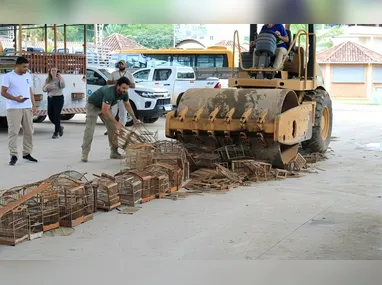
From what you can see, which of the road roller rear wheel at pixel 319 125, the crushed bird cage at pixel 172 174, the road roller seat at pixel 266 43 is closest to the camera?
the crushed bird cage at pixel 172 174

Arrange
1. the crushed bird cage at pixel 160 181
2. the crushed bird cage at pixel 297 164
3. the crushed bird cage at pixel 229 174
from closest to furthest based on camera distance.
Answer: the crushed bird cage at pixel 160 181 < the crushed bird cage at pixel 229 174 < the crushed bird cage at pixel 297 164

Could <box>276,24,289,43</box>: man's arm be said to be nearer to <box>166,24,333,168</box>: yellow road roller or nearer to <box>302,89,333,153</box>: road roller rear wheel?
<box>166,24,333,168</box>: yellow road roller

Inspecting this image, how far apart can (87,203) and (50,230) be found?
2.31 ft

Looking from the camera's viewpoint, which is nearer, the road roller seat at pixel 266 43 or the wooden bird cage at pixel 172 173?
the wooden bird cage at pixel 172 173

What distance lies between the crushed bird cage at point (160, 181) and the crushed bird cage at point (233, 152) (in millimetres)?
1538

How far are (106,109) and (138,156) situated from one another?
127cm

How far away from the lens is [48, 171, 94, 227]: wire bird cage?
614 cm

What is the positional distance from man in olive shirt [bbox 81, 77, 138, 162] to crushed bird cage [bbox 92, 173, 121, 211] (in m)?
3.04

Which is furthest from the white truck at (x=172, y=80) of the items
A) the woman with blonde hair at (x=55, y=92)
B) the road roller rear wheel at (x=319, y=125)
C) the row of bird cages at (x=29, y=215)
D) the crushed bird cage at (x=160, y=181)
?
the row of bird cages at (x=29, y=215)

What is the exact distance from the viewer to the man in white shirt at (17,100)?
391 inches

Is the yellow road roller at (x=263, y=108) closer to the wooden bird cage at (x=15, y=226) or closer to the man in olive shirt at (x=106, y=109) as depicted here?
the man in olive shirt at (x=106, y=109)

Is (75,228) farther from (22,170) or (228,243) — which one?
(22,170)

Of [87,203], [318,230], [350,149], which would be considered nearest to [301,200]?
[318,230]
